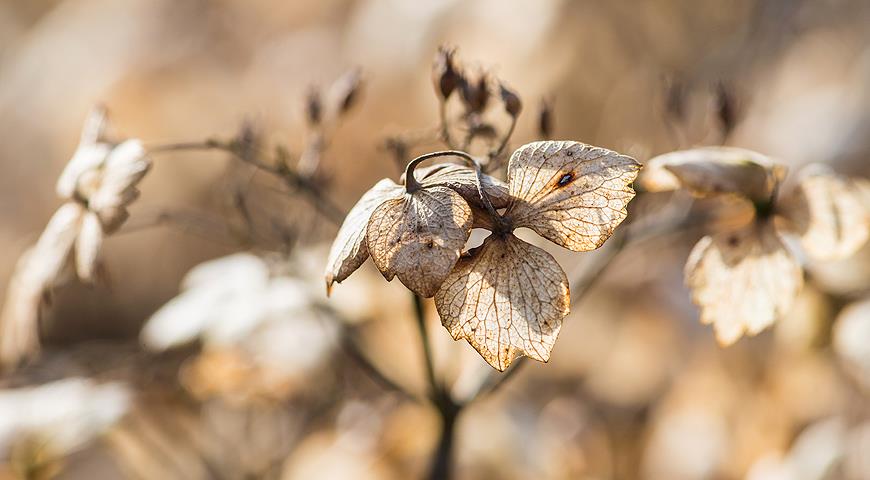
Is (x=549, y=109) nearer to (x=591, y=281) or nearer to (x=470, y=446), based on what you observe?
(x=591, y=281)

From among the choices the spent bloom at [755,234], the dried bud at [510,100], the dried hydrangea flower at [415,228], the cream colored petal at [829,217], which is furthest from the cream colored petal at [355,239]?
the cream colored petal at [829,217]

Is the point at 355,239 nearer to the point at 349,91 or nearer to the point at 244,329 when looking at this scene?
the point at 349,91

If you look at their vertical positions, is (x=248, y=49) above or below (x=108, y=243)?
above

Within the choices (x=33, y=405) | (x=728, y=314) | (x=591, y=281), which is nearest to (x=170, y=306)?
(x=33, y=405)

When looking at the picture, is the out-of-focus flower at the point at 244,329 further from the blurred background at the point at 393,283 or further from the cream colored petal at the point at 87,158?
the cream colored petal at the point at 87,158

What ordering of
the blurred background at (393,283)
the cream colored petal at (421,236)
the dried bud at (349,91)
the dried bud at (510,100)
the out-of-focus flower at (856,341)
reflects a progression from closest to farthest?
the cream colored petal at (421,236) < the dried bud at (510,100) < the dried bud at (349,91) < the out-of-focus flower at (856,341) < the blurred background at (393,283)

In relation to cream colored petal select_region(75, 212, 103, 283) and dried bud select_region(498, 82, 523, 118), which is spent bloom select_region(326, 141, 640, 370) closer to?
dried bud select_region(498, 82, 523, 118)

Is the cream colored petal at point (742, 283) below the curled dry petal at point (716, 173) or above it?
below
